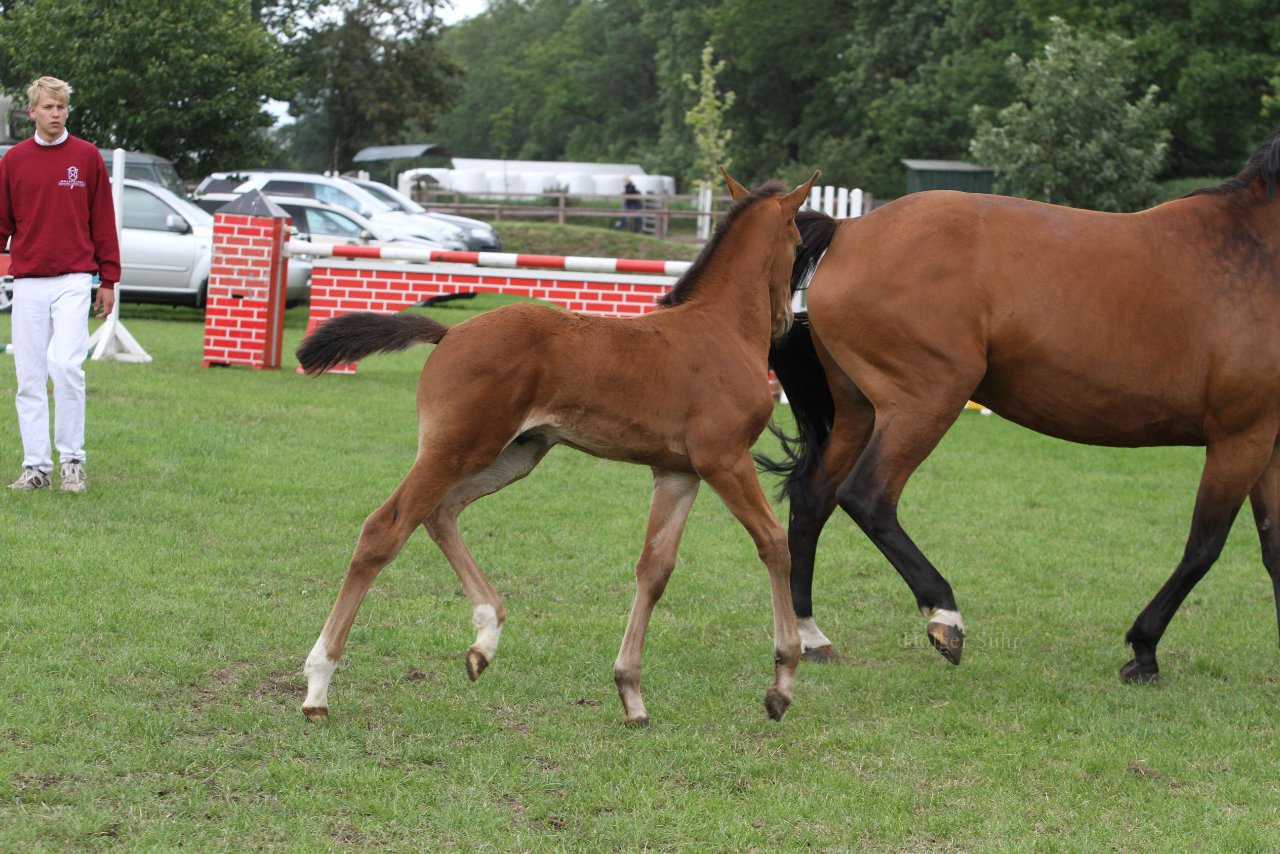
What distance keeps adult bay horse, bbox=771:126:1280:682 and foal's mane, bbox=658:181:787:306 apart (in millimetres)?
817

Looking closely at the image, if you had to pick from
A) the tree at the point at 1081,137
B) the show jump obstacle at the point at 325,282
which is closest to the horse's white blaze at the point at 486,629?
the show jump obstacle at the point at 325,282

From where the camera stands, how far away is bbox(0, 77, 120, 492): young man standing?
7691 mm

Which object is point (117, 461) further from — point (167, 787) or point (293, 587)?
point (167, 787)

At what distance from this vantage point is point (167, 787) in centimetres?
407

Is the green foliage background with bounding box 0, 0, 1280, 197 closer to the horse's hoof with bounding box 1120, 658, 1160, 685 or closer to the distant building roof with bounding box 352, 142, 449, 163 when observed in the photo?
the distant building roof with bounding box 352, 142, 449, 163

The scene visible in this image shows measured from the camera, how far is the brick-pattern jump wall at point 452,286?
13.6 m

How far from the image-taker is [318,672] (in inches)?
183

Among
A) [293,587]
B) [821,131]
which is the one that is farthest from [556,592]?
[821,131]

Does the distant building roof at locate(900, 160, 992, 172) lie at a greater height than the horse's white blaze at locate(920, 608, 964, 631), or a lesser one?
greater

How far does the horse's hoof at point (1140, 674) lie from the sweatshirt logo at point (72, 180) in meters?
5.96

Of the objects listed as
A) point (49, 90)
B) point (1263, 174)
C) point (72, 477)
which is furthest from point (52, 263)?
point (1263, 174)

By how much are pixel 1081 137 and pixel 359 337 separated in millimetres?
28280

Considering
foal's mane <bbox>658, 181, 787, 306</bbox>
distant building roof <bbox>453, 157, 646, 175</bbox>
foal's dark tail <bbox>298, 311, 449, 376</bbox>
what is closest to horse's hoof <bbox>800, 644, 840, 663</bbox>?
foal's mane <bbox>658, 181, 787, 306</bbox>

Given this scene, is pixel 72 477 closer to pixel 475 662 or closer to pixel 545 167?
pixel 475 662
